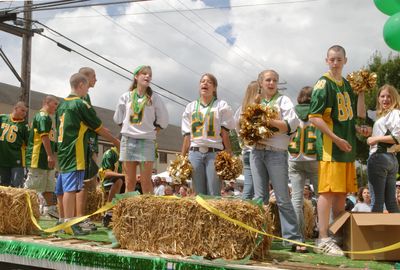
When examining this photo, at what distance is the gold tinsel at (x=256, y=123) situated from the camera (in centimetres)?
441

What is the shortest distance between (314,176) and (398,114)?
111 centimetres

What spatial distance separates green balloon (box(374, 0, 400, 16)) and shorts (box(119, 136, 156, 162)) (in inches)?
115

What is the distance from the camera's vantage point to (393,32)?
4.66 m

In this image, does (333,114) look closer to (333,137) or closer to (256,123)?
(333,137)

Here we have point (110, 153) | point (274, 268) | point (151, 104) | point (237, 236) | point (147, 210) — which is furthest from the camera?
point (110, 153)

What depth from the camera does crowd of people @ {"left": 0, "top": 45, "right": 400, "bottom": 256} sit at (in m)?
4.30

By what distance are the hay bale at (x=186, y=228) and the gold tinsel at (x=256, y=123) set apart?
0.94m

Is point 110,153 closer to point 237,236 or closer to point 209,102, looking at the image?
point 209,102

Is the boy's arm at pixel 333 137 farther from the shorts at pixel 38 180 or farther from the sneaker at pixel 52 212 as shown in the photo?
the sneaker at pixel 52 212

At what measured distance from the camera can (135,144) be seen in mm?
5590

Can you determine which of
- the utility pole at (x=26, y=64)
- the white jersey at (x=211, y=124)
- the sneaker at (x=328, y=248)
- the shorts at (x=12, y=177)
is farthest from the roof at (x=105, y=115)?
the sneaker at (x=328, y=248)

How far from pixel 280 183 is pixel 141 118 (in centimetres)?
188

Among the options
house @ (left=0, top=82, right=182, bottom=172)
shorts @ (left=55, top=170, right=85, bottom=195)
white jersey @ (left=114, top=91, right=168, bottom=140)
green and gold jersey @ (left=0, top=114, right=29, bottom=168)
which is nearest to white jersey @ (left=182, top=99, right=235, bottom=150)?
white jersey @ (left=114, top=91, right=168, bottom=140)

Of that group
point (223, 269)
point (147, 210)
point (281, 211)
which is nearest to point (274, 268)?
point (223, 269)
